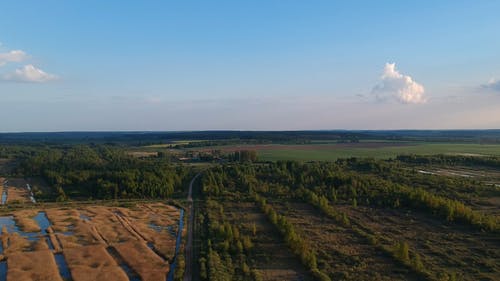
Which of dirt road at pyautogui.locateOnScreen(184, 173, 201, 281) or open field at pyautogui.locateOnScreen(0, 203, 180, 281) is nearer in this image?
dirt road at pyautogui.locateOnScreen(184, 173, 201, 281)

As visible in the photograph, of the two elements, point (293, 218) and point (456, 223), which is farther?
point (293, 218)

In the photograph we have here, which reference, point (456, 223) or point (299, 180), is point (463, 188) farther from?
point (299, 180)

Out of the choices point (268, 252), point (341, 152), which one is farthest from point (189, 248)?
point (341, 152)

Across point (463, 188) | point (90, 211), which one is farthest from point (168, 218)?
point (463, 188)

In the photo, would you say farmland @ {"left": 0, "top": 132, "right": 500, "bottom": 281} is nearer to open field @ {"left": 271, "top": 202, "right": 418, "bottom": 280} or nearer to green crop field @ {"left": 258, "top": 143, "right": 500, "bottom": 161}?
open field @ {"left": 271, "top": 202, "right": 418, "bottom": 280}

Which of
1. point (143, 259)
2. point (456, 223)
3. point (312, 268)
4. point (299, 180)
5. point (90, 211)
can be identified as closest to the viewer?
point (312, 268)

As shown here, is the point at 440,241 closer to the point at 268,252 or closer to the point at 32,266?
the point at 268,252

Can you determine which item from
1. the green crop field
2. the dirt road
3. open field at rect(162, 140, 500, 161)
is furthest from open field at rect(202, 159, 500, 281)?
open field at rect(162, 140, 500, 161)

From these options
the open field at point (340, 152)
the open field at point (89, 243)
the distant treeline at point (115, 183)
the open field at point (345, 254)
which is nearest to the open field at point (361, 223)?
the open field at point (345, 254)
